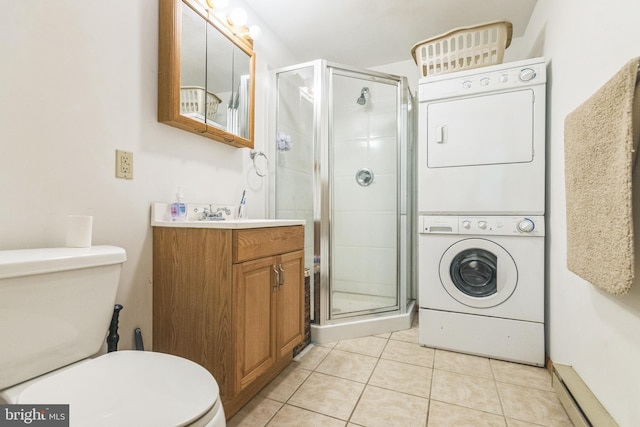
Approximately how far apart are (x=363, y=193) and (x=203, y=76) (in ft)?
5.33

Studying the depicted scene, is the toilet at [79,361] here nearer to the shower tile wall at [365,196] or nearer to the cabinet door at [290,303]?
the cabinet door at [290,303]

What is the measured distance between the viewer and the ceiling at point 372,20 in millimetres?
2100

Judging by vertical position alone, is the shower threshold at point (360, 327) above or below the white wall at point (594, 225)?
below

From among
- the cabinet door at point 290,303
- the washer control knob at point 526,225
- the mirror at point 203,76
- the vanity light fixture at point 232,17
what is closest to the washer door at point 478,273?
the washer control knob at point 526,225

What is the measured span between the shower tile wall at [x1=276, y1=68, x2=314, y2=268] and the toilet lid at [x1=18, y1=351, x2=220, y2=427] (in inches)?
58.6

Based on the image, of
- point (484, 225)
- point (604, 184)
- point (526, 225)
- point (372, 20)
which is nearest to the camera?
point (604, 184)

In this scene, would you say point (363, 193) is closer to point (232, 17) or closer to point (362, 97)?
point (362, 97)

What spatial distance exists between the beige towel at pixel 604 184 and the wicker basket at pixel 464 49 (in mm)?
973

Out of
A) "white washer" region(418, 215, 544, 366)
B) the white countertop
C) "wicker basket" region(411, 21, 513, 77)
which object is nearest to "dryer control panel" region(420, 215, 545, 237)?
"white washer" region(418, 215, 544, 366)

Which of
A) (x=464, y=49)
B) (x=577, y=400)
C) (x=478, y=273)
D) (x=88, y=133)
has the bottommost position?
(x=577, y=400)

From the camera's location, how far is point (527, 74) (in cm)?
178

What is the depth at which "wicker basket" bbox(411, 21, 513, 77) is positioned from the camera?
6.31ft

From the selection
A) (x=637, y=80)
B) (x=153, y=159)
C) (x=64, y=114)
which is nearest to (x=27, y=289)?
(x=64, y=114)

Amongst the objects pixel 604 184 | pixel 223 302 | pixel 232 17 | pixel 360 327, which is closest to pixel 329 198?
pixel 360 327
